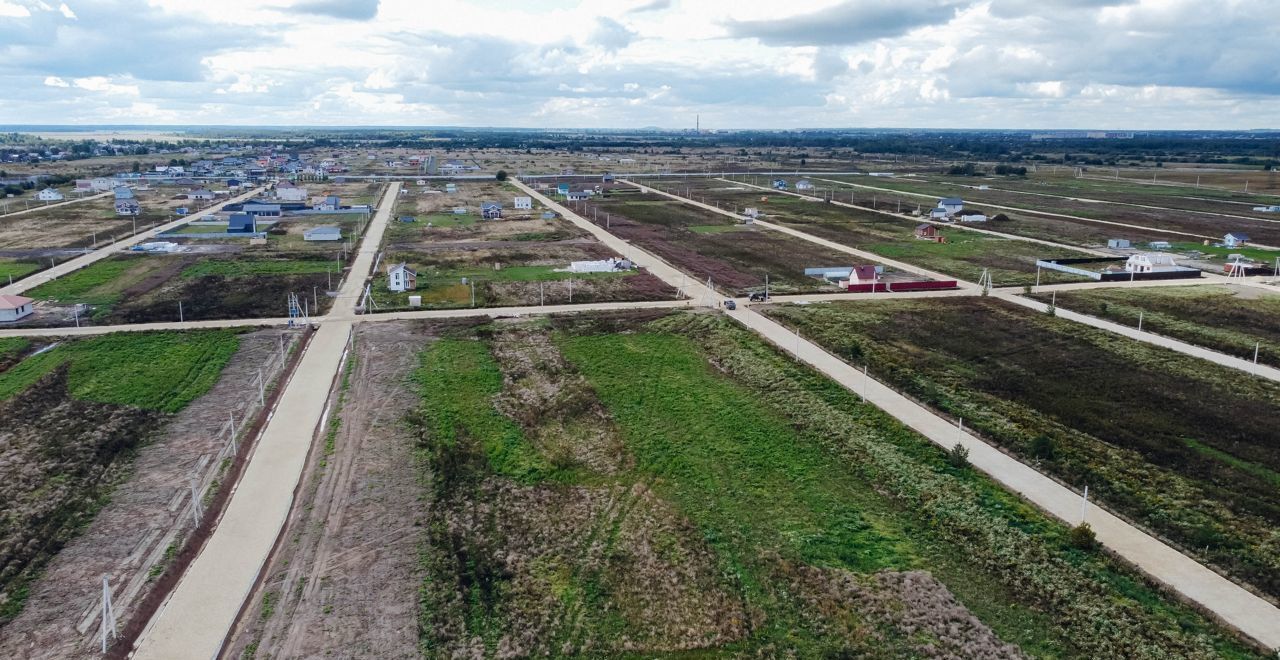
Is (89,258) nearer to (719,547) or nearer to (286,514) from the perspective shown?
(286,514)

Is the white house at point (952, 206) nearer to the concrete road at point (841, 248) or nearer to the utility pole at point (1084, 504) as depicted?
the concrete road at point (841, 248)

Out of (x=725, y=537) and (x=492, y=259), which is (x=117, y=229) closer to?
(x=492, y=259)

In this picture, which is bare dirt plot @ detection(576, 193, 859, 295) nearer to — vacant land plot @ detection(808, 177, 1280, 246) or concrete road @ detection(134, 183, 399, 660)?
concrete road @ detection(134, 183, 399, 660)

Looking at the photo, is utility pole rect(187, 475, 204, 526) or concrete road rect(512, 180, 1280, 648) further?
utility pole rect(187, 475, 204, 526)

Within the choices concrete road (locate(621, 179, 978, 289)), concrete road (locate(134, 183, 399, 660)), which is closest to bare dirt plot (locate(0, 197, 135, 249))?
Result: concrete road (locate(134, 183, 399, 660))

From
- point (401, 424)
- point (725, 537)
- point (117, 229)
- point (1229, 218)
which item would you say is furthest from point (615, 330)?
point (1229, 218)

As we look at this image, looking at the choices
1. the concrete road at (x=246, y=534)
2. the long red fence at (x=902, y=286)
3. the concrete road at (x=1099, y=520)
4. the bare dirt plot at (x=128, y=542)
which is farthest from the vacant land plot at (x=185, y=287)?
the long red fence at (x=902, y=286)
